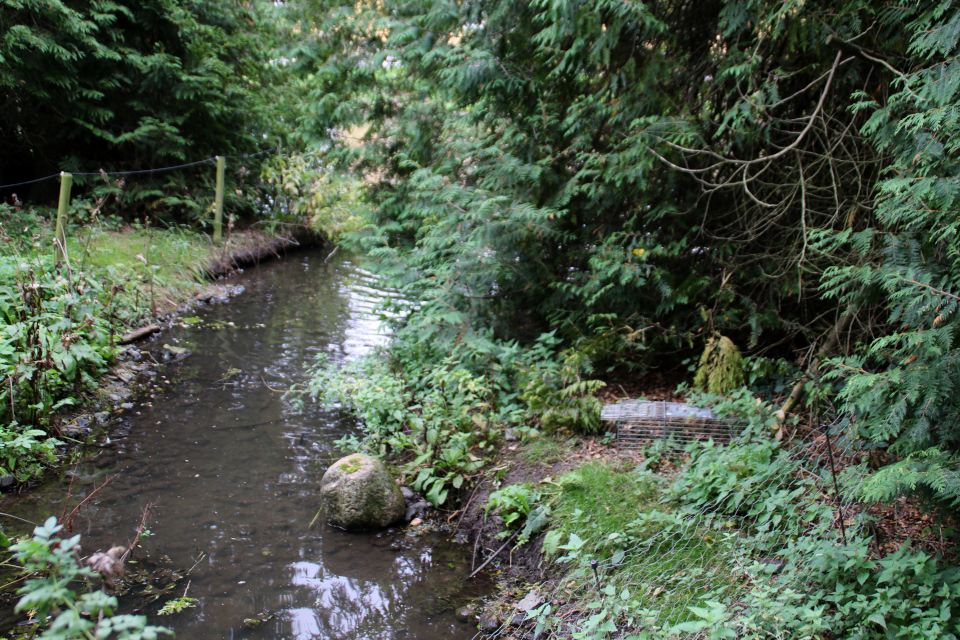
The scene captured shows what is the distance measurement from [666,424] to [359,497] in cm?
234

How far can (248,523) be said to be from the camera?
12.5ft

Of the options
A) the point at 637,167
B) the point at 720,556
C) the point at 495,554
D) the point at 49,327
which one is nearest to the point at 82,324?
the point at 49,327

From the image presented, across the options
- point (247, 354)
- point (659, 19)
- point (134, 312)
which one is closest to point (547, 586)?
point (659, 19)

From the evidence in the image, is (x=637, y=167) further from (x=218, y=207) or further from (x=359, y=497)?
(x=218, y=207)

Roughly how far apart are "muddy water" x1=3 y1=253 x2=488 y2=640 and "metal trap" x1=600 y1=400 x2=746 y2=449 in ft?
5.12

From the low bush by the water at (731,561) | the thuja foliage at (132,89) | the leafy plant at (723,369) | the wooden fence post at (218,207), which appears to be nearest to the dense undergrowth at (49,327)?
the thuja foliage at (132,89)

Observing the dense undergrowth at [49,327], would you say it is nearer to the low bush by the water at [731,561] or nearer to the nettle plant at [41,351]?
the nettle plant at [41,351]

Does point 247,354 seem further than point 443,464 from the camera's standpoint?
Yes

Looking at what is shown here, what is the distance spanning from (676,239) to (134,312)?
6.35 metres

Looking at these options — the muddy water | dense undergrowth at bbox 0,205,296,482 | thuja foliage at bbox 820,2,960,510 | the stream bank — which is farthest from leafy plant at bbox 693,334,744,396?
the stream bank

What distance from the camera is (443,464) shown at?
439cm

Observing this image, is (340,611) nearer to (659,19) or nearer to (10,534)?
(10,534)

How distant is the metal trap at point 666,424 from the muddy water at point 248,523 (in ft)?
5.12

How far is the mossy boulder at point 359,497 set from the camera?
12.8 ft
